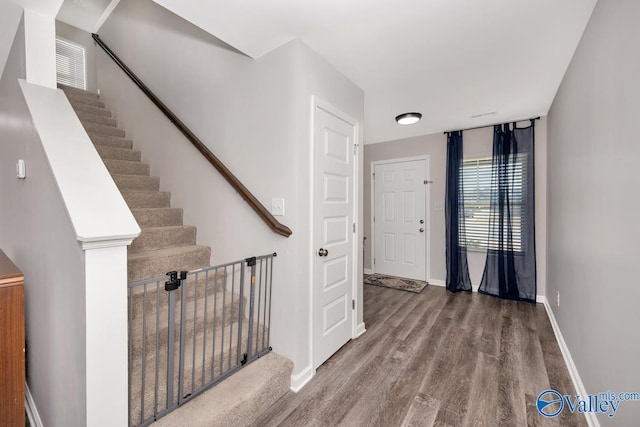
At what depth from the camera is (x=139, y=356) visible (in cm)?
156

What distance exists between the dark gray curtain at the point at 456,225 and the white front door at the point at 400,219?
43cm

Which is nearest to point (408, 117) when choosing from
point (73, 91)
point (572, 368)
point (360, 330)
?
point (360, 330)

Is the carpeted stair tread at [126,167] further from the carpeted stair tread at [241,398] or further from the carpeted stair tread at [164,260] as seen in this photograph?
the carpeted stair tread at [241,398]

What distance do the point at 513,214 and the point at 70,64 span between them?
7237mm

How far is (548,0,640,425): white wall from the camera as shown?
1.18 meters

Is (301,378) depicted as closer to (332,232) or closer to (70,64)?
(332,232)

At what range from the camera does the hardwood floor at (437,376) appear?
1.66m

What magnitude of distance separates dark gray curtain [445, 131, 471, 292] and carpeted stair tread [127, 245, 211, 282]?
11.1 ft

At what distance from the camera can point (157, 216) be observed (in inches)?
101

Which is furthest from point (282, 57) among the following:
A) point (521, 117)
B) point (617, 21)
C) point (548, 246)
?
point (548, 246)

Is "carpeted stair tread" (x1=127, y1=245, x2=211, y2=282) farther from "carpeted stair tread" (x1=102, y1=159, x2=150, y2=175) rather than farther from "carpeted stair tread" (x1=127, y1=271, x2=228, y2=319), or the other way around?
"carpeted stair tread" (x1=102, y1=159, x2=150, y2=175)

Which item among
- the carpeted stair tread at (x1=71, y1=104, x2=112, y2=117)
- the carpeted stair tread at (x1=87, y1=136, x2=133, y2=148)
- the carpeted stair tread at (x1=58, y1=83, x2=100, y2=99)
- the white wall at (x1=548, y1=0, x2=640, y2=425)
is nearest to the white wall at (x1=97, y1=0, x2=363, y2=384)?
the carpeted stair tread at (x1=87, y1=136, x2=133, y2=148)

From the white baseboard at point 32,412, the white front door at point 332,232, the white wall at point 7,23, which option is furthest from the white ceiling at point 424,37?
the white baseboard at point 32,412

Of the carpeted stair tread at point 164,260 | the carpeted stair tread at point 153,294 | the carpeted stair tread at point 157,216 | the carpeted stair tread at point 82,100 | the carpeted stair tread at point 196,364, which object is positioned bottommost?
the carpeted stair tread at point 196,364
